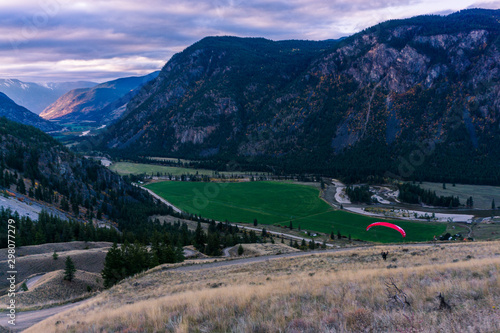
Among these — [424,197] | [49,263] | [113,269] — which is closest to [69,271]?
[113,269]

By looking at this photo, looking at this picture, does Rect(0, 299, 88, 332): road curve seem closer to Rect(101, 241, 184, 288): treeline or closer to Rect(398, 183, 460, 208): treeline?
Rect(101, 241, 184, 288): treeline

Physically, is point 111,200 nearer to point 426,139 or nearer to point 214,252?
point 214,252

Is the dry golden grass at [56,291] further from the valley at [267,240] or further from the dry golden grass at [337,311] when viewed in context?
the dry golden grass at [337,311]

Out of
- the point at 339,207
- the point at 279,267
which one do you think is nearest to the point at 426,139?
the point at 339,207

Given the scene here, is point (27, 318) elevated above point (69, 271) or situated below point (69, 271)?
above

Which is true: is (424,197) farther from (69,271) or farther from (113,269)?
(69,271)

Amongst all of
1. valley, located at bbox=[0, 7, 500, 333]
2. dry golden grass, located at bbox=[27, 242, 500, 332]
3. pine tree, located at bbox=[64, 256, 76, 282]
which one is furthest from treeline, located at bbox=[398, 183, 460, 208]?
pine tree, located at bbox=[64, 256, 76, 282]
